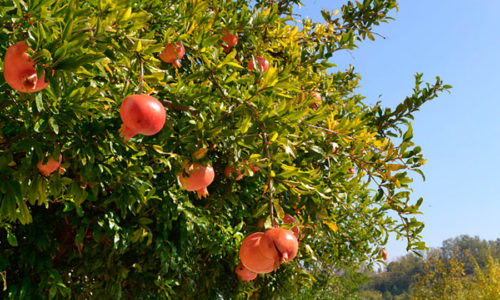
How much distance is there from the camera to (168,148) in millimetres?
2021

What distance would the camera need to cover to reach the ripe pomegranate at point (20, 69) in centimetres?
118

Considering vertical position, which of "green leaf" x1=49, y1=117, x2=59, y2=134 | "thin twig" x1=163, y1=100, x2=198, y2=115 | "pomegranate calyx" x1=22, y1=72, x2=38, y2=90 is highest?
"thin twig" x1=163, y1=100, x2=198, y2=115

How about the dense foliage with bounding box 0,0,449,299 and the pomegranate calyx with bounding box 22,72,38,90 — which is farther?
the dense foliage with bounding box 0,0,449,299

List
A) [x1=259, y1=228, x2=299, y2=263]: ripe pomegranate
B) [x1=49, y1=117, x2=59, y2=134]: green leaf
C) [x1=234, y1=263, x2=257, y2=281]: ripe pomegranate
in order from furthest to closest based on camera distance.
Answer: [x1=234, y1=263, x2=257, y2=281]: ripe pomegranate, [x1=49, y1=117, x2=59, y2=134]: green leaf, [x1=259, y1=228, x2=299, y2=263]: ripe pomegranate

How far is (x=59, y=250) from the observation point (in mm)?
3035

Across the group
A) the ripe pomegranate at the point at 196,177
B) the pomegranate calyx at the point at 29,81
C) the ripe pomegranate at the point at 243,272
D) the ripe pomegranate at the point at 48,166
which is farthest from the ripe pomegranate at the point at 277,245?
the ripe pomegranate at the point at 243,272

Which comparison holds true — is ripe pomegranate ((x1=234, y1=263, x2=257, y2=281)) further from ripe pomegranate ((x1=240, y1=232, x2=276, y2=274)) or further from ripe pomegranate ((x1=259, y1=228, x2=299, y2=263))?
ripe pomegranate ((x1=259, y1=228, x2=299, y2=263))

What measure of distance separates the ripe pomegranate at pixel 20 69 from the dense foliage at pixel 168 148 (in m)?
0.05

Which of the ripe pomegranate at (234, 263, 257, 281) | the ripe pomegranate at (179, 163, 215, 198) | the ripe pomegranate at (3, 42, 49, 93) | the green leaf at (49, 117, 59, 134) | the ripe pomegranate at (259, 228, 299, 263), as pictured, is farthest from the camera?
the ripe pomegranate at (234, 263, 257, 281)

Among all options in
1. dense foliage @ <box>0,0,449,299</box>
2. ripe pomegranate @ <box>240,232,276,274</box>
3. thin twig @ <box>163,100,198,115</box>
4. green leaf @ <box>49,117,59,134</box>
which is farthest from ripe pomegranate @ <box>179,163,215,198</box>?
green leaf @ <box>49,117,59,134</box>

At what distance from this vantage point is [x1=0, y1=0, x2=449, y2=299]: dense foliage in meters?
1.53

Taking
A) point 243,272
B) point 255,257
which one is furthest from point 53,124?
point 243,272

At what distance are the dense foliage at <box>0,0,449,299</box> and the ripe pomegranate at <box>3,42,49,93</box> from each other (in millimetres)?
49

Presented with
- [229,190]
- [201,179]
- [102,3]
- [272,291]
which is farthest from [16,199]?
[272,291]
